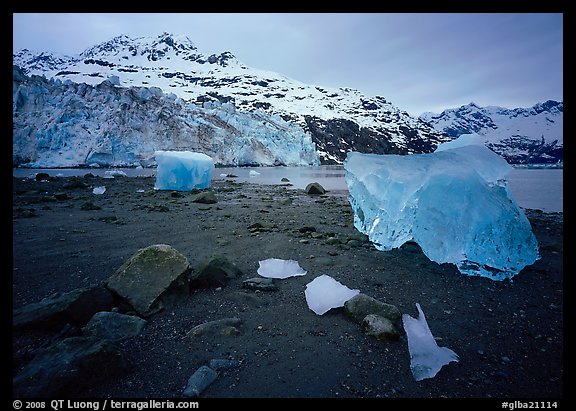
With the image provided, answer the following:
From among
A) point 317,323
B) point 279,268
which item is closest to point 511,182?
point 279,268

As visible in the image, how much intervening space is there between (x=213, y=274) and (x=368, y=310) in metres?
1.39

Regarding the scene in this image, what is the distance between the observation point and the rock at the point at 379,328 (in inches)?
74.6

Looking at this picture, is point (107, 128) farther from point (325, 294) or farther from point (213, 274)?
point (325, 294)

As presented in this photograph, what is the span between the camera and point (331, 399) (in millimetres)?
1430

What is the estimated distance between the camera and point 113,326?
192 centimetres

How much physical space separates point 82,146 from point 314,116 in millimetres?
67759

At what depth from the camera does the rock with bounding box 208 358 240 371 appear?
1628 mm

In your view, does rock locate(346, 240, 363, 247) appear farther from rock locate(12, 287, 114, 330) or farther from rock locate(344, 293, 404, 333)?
rock locate(12, 287, 114, 330)

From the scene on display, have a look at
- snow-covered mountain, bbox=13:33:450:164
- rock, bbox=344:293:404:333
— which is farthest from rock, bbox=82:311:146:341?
snow-covered mountain, bbox=13:33:450:164

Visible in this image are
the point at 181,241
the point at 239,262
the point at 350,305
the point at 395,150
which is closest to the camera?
the point at 350,305

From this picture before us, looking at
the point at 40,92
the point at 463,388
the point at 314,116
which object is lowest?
the point at 463,388

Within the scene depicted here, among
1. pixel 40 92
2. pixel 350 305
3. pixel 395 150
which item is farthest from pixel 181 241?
pixel 395 150
